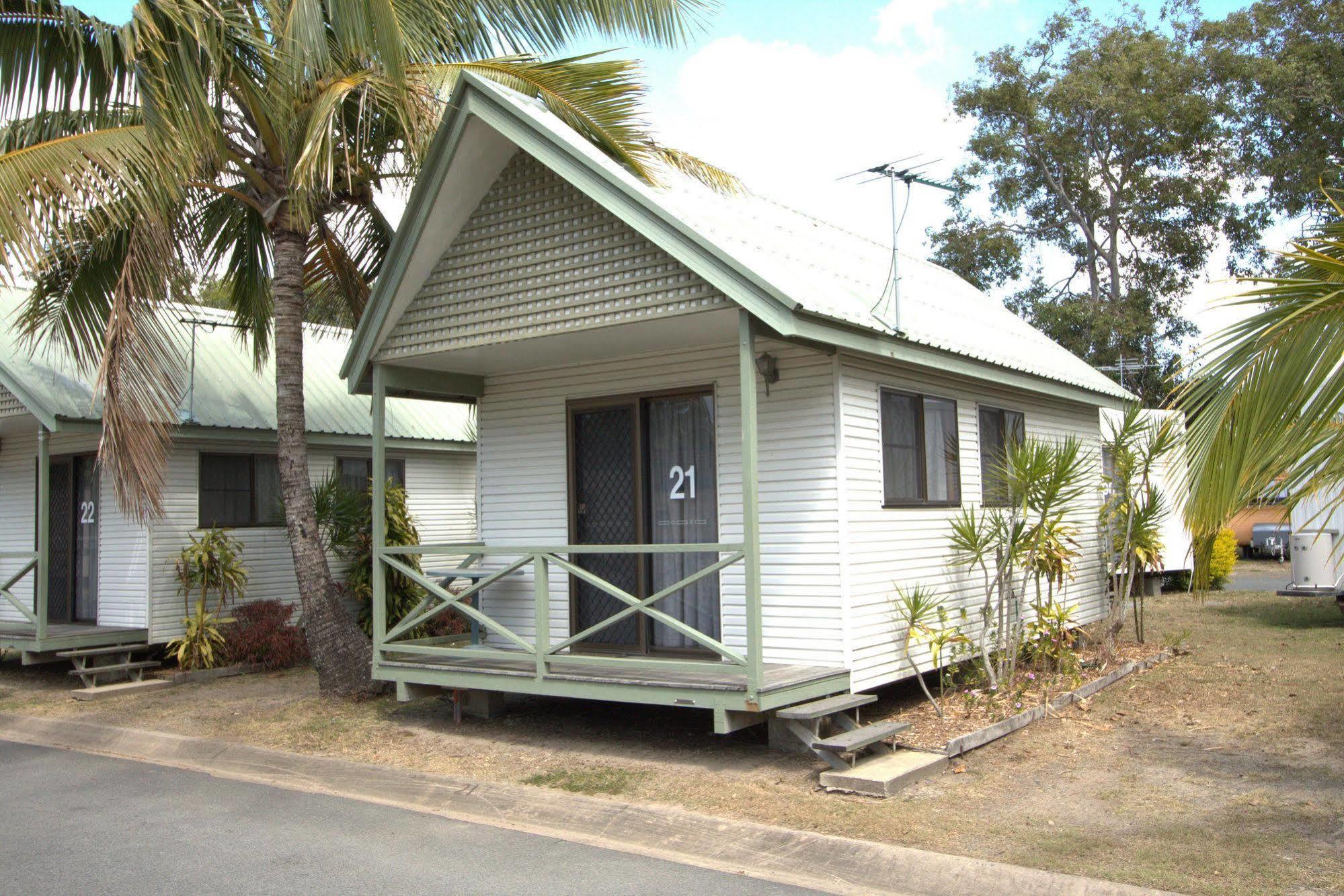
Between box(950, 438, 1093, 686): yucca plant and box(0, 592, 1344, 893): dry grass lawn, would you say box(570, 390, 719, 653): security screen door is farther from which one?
box(950, 438, 1093, 686): yucca plant

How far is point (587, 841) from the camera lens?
23.3 feet

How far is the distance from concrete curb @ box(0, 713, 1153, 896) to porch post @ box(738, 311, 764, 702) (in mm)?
1200

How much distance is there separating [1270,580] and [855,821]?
67.0ft

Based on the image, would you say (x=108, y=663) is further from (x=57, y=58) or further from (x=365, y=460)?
(x=57, y=58)

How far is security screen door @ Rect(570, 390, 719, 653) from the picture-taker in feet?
33.5

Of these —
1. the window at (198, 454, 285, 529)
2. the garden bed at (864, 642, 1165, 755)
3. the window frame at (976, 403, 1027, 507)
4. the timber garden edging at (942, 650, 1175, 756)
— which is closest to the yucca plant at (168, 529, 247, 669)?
the window at (198, 454, 285, 529)

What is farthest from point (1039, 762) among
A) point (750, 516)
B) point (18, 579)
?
point (18, 579)

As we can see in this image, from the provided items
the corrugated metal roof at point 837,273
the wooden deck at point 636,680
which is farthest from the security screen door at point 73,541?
Result: the corrugated metal roof at point 837,273

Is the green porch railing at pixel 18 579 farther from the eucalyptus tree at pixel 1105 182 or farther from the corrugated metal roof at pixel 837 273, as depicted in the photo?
the eucalyptus tree at pixel 1105 182

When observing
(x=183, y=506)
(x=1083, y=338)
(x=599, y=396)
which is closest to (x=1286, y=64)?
(x=1083, y=338)

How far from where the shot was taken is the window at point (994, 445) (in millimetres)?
11477

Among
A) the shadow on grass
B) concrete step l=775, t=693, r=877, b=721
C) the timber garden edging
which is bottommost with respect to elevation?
the timber garden edging

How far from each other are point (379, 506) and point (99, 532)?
20.5 ft

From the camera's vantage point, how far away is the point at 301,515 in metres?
11.7
